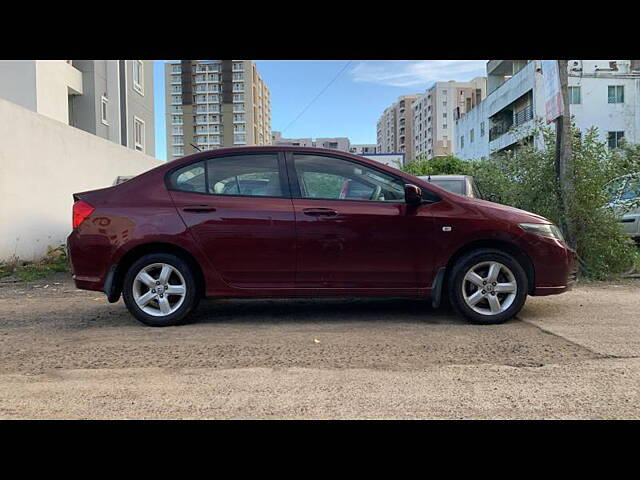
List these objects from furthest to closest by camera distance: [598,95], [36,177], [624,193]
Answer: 1. [598,95]
2. [36,177]
3. [624,193]

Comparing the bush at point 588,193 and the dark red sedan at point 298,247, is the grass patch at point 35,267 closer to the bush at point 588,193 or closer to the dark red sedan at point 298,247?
the dark red sedan at point 298,247

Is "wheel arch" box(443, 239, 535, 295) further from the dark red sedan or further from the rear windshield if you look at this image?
the rear windshield

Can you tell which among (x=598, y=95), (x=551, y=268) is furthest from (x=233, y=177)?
(x=598, y=95)

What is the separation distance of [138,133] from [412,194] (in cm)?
2399

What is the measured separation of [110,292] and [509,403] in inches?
145

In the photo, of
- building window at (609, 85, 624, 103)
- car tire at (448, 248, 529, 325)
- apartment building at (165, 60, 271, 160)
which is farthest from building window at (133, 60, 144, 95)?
apartment building at (165, 60, 271, 160)

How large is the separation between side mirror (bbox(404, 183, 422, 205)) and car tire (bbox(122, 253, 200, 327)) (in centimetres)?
218

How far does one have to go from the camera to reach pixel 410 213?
5164mm

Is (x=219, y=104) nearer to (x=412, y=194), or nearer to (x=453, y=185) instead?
(x=453, y=185)

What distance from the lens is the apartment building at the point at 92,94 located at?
55.0 ft

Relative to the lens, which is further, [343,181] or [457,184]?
[457,184]

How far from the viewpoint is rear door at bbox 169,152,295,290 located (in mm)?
5102

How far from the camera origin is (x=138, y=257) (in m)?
5.18
